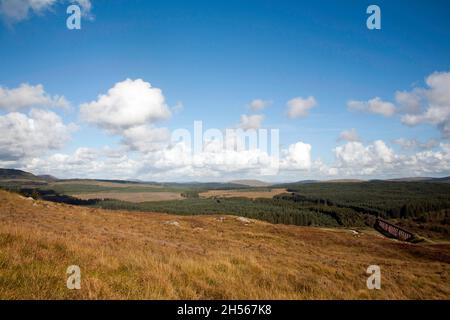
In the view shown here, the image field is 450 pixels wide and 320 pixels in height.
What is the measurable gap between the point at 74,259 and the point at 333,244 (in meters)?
35.0

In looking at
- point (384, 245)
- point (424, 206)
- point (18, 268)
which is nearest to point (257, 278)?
point (18, 268)

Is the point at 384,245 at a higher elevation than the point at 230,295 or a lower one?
lower

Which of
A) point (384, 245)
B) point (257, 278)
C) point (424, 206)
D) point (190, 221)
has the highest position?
point (257, 278)

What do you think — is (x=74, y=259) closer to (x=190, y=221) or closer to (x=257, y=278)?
(x=257, y=278)

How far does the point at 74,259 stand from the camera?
995 centimetres

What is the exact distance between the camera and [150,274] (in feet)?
28.5

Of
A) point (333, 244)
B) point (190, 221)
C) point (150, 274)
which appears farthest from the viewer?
point (190, 221)
